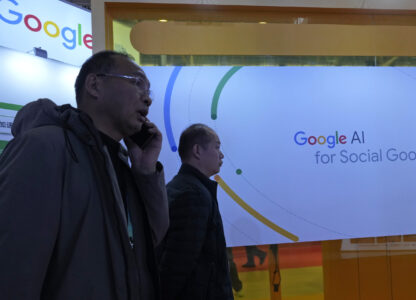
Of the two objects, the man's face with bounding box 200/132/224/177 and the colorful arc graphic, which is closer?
the man's face with bounding box 200/132/224/177

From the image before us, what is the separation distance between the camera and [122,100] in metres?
1.52

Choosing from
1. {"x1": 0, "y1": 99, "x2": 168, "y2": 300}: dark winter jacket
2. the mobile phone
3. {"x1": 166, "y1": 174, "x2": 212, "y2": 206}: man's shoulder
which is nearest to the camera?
{"x1": 0, "y1": 99, "x2": 168, "y2": 300}: dark winter jacket

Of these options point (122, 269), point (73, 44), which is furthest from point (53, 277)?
point (73, 44)

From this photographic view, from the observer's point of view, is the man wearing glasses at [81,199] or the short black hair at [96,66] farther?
the short black hair at [96,66]

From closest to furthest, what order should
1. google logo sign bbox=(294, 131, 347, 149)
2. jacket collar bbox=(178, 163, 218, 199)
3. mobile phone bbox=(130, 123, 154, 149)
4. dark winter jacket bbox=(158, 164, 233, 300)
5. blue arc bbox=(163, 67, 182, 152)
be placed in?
mobile phone bbox=(130, 123, 154, 149), dark winter jacket bbox=(158, 164, 233, 300), jacket collar bbox=(178, 163, 218, 199), blue arc bbox=(163, 67, 182, 152), google logo sign bbox=(294, 131, 347, 149)

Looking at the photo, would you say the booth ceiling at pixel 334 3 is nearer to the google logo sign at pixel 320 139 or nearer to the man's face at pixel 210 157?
the google logo sign at pixel 320 139

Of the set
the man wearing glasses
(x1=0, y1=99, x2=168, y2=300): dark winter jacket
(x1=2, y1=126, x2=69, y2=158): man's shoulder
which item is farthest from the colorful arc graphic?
(x1=2, y1=126, x2=69, y2=158): man's shoulder

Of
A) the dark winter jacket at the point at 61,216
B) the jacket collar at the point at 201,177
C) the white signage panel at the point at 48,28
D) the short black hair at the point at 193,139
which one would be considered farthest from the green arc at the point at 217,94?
the white signage panel at the point at 48,28

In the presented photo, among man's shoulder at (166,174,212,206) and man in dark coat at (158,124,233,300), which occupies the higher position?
man's shoulder at (166,174,212,206)

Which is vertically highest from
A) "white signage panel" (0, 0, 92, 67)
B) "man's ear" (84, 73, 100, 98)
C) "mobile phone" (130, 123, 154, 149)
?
"white signage panel" (0, 0, 92, 67)

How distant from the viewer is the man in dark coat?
84.0 inches

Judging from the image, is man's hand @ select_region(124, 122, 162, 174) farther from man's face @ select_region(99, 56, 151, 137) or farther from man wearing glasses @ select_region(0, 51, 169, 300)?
man's face @ select_region(99, 56, 151, 137)

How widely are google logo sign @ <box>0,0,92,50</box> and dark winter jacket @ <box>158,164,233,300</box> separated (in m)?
3.31

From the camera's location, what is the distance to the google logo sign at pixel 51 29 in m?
4.55
